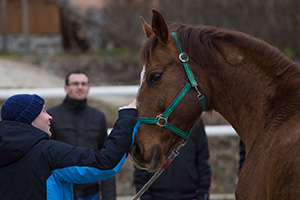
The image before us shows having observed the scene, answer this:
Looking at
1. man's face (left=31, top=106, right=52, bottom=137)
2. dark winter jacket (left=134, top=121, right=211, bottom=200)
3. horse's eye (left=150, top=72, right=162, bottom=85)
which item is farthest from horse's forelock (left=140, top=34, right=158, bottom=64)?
dark winter jacket (left=134, top=121, right=211, bottom=200)

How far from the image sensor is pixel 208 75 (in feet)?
9.00

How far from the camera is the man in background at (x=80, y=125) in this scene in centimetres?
407

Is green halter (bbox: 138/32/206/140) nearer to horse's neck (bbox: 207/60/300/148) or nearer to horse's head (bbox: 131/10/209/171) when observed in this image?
horse's head (bbox: 131/10/209/171)

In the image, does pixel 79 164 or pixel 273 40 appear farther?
pixel 273 40

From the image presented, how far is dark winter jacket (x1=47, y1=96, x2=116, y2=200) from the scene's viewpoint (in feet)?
13.3

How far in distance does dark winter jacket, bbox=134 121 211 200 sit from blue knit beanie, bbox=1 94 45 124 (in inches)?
70.5

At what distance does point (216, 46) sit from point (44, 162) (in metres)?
1.36

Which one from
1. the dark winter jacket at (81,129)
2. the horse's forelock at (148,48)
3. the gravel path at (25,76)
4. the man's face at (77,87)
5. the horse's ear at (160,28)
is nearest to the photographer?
the horse's ear at (160,28)

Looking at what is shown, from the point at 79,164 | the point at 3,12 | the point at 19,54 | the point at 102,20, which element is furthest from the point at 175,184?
the point at 3,12

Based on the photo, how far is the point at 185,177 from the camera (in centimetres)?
398

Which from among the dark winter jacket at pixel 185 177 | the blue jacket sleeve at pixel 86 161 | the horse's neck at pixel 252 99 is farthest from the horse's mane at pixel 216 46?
the dark winter jacket at pixel 185 177

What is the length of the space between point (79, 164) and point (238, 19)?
8.01m

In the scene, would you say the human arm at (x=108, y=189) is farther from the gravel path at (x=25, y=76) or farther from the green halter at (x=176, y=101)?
the gravel path at (x=25, y=76)

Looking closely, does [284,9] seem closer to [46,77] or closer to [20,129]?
[46,77]
